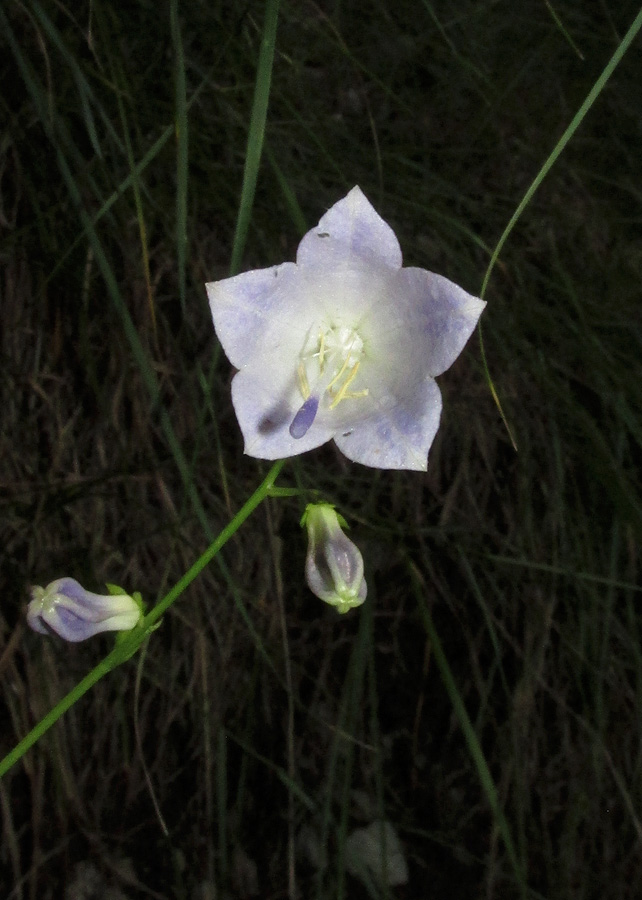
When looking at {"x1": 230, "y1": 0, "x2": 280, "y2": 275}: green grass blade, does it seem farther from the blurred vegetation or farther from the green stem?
the blurred vegetation

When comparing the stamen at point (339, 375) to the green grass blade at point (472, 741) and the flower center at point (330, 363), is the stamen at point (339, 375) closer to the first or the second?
the flower center at point (330, 363)

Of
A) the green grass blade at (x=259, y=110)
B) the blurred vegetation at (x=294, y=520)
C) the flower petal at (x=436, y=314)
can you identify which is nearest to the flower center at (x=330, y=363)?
the flower petal at (x=436, y=314)

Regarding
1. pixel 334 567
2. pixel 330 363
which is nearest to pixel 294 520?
pixel 330 363

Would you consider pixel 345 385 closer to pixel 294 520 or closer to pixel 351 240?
pixel 351 240

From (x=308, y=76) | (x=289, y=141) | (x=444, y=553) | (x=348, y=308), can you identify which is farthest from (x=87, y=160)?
(x=444, y=553)

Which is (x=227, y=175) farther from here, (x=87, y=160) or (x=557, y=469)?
(x=557, y=469)

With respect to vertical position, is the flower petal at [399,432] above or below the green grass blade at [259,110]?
below

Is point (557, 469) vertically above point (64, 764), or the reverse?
point (557, 469)
